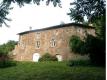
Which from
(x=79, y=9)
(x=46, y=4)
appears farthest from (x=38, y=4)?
(x=79, y=9)

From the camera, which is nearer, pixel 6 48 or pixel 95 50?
pixel 95 50

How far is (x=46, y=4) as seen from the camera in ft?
47.9

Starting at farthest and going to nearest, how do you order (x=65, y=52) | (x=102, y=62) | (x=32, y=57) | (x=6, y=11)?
(x=32, y=57) → (x=65, y=52) → (x=102, y=62) → (x=6, y=11)

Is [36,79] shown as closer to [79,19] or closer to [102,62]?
[79,19]

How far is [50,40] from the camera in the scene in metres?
63.0

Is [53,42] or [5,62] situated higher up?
[53,42]

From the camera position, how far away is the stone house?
192 feet

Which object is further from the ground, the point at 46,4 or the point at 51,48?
the point at 46,4

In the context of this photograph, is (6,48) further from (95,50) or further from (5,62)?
(95,50)

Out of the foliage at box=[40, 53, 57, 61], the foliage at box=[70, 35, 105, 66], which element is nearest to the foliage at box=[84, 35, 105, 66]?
the foliage at box=[70, 35, 105, 66]

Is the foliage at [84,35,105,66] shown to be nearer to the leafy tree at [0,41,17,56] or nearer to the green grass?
the green grass

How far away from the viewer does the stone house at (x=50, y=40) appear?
192 ft

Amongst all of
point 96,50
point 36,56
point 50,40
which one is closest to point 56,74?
point 96,50

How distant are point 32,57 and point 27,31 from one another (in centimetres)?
702
